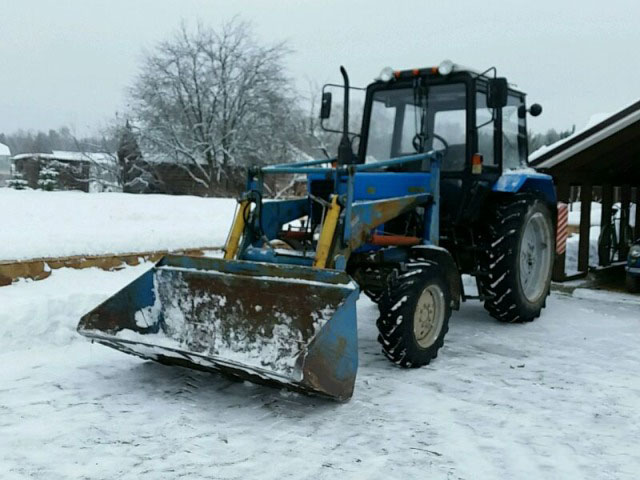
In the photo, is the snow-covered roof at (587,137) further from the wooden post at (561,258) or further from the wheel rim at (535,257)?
the wheel rim at (535,257)

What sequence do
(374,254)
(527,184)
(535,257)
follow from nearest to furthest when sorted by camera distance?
(374,254)
(527,184)
(535,257)

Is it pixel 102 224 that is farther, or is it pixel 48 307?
pixel 102 224

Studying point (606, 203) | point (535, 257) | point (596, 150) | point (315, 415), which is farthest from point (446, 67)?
point (606, 203)

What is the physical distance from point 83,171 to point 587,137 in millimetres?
35925

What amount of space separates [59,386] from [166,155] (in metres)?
31.7

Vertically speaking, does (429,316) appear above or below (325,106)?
below

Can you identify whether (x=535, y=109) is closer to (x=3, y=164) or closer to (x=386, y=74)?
(x=386, y=74)

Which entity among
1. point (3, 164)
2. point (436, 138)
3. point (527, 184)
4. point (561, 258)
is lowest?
point (561, 258)

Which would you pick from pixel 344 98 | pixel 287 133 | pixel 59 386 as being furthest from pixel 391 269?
pixel 287 133

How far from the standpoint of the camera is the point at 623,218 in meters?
13.5

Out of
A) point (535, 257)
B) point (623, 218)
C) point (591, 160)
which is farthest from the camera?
point (623, 218)

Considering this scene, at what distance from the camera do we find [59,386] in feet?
16.9

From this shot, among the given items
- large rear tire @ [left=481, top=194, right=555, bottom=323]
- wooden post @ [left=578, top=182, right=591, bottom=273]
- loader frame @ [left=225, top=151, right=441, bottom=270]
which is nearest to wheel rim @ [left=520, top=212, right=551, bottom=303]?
large rear tire @ [left=481, top=194, right=555, bottom=323]

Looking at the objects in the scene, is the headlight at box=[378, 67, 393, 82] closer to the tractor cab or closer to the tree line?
the tractor cab
